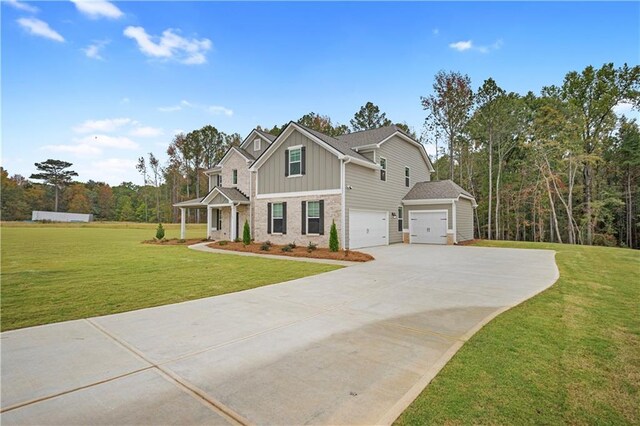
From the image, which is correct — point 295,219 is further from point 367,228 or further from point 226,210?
point 226,210

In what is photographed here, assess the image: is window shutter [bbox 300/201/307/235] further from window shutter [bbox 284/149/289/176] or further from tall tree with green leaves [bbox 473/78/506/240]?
tall tree with green leaves [bbox 473/78/506/240]

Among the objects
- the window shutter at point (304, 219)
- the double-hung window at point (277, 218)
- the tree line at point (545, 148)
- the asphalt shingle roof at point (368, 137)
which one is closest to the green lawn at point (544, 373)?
the window shutter at point (304, 219)

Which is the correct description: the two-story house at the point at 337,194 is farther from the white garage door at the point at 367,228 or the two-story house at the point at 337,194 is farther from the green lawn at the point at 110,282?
the green lawn at the point at 110,282

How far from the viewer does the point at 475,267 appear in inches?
408

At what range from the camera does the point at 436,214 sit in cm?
1981

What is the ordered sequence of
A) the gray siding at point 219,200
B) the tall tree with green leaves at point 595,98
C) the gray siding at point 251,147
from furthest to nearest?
the tall tree with green leaves at point 595,98, the gray siding at point 251,147, the gray siding at point 219,200

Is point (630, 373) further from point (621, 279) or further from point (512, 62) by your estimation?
point (512, 62)

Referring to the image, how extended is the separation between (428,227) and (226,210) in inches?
555

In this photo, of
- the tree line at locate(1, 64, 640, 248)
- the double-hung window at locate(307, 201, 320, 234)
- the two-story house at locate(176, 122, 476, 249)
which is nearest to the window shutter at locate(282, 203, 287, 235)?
the two-story house at locate(176, 122, 476, 249)

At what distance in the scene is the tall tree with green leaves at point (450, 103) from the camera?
27297 millimetres

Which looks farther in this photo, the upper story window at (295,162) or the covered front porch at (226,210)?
the covered front porch at (226,210)

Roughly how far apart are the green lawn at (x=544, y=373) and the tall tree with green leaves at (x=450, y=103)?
24721mm

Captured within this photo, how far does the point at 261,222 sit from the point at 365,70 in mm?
11550

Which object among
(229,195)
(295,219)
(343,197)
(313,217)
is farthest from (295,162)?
(229,195)
